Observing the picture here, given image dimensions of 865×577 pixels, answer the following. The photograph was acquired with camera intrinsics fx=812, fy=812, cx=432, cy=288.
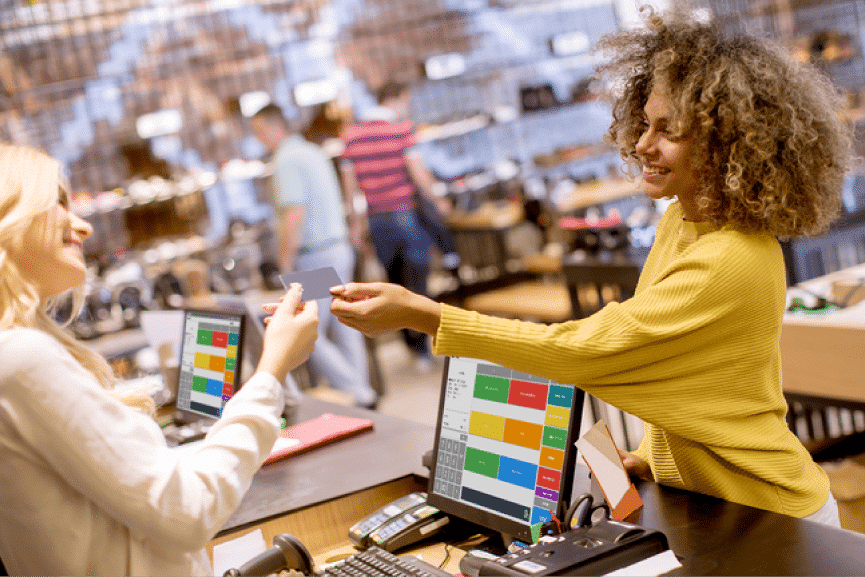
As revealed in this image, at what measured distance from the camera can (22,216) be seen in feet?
3.99

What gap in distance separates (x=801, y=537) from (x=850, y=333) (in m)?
1.50

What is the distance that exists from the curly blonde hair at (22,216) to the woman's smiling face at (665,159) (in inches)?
41.2

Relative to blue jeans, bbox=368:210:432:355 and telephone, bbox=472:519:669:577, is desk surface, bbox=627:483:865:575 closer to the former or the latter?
Result: telephone, bbox=472:519:669:577

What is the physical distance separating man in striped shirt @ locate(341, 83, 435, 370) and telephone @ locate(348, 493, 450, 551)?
14.1ft

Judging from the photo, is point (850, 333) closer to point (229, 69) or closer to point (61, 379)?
point (61, 379)

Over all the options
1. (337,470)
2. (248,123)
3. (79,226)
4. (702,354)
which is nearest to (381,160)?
(248,123)

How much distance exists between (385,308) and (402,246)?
187 inches

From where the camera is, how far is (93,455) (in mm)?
1106

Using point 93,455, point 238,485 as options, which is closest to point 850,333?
point 238,485

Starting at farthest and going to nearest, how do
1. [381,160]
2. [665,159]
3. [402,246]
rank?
[402,246] < [381,160] < [665,159]

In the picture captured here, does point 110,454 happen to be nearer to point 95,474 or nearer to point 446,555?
point 95,474

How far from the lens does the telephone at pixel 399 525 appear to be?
181 centimetres

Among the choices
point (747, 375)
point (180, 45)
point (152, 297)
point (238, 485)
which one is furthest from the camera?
point (180, 45)

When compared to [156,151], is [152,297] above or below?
below
